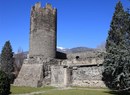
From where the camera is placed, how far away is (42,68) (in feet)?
109

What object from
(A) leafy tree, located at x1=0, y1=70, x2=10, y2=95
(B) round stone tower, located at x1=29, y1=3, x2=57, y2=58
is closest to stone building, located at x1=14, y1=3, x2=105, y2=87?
(B) round stone tower, located at x1=29, y1=3, x2=57, y2=58

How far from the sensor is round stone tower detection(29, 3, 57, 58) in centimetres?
3475

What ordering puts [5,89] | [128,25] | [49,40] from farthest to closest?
1. [49,40]
2. [128,25]
3. [5,89]

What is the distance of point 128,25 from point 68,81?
1200 centimetres

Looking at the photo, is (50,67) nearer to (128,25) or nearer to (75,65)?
(75,65)

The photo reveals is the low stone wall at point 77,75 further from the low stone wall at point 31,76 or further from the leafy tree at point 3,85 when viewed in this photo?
the leafy tree at point 3,85

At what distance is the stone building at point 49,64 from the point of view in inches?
1234

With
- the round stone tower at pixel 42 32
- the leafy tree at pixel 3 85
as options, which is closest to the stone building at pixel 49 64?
the round stone tower at pixel 42 32

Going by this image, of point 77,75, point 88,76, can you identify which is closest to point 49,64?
point 77,75

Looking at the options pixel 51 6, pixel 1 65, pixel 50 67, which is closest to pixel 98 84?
pixel 50 67

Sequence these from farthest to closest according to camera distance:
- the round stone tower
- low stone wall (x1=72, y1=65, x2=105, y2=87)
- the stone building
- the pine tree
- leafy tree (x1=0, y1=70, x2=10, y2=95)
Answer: the pine tree
the round stone tower
the stone building
low stone wall (x1=72, y1=65, x2=105, y2=87)
leafy tree (x1=0, y1=70, x2=10, y2=95)

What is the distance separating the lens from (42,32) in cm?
3481

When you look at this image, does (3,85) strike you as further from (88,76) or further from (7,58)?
(7,58)

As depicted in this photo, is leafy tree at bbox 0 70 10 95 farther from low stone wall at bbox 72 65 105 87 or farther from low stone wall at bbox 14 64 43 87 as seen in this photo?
low stone wall at bbox 72 65 105 87
